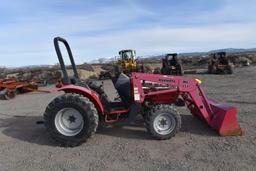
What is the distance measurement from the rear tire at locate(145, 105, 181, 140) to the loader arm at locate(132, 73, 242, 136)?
43 centimetres

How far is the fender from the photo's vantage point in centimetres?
725

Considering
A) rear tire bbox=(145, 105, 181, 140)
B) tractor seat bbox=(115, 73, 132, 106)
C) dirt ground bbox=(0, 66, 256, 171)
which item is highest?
tractor seat bbox=(115, 73, 132, 106)

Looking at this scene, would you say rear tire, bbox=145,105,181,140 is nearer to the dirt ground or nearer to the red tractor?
the red tractor

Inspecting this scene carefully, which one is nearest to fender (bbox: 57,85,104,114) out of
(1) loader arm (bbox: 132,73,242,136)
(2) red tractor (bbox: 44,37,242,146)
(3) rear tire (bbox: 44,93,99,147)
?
(2) red tractor (bbox: 44,37,242,146)

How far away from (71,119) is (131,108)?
1.26 meters

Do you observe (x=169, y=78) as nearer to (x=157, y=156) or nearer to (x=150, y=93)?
(x=150, y=93)

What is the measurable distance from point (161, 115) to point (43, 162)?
8.16 feet

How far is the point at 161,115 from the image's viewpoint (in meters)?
7.14

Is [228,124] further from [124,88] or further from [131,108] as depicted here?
[124,88]

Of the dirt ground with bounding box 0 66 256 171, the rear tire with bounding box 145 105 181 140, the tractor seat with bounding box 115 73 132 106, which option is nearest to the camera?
the dirt ground with bounding box 0 66 256 171

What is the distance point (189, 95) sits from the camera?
24.9 ft

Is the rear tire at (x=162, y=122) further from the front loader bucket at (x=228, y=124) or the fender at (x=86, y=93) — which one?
the fender at (x=86, y=93)

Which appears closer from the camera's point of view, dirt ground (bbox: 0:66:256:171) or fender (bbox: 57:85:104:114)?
dirt ground (bbox: 0:66:256:171)

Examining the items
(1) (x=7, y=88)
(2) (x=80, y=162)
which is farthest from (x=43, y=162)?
(1) (x=7, y=88)
